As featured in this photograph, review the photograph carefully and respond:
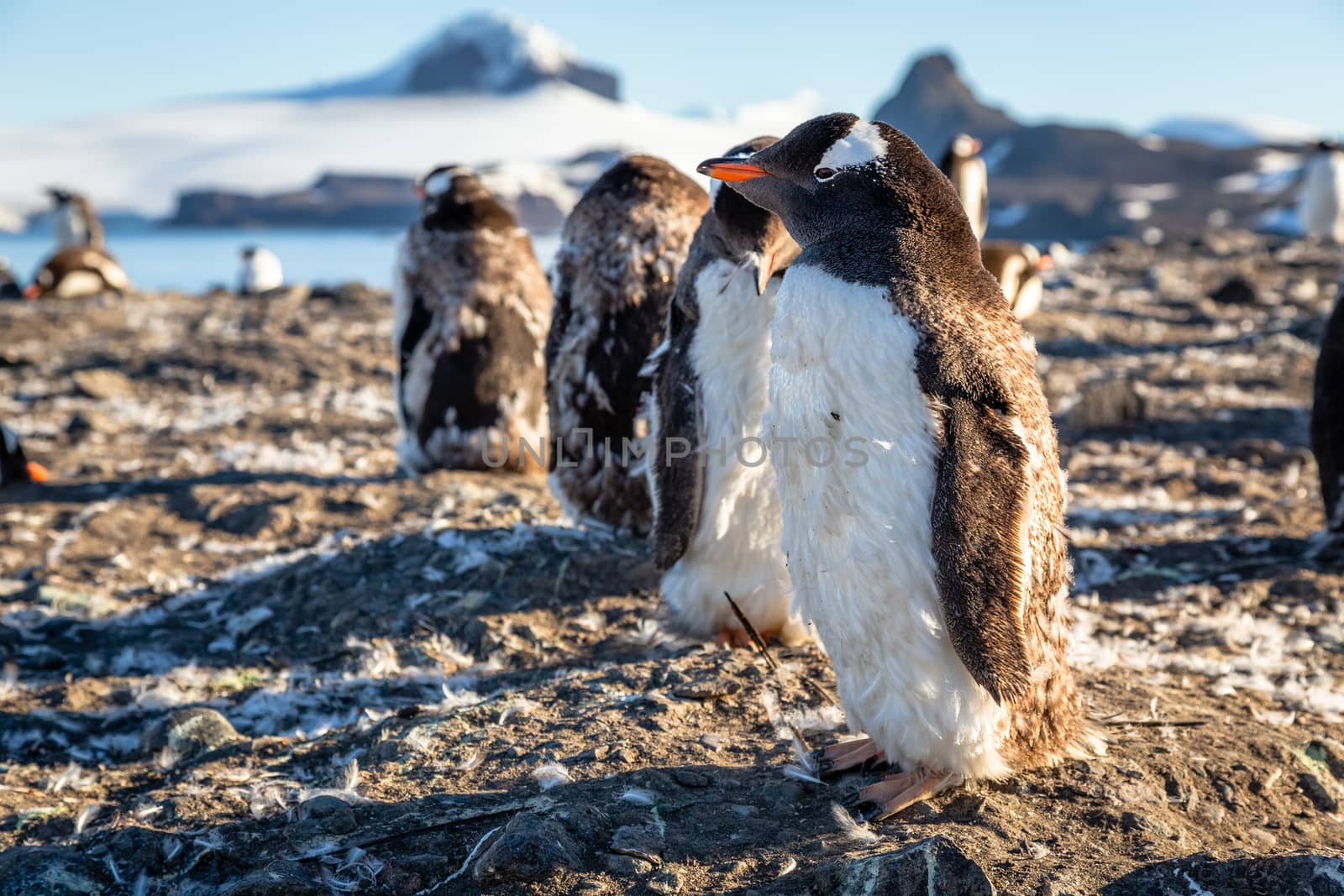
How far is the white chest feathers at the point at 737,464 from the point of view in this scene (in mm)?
3900

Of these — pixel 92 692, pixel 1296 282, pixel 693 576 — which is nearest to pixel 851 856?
pixel 693 576

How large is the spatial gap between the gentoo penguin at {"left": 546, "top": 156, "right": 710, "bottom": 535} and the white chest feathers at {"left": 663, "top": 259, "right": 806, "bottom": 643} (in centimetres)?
107

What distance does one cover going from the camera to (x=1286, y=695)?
4.08 meters

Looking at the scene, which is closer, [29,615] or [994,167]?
[29,615]

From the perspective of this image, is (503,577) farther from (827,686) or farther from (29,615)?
(29,615)

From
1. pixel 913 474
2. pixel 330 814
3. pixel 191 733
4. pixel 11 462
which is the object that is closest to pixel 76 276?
pixel 11 462

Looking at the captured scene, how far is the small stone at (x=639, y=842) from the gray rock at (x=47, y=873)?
132cm

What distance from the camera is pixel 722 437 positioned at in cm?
398

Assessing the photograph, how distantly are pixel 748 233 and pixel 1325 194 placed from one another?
24517mm

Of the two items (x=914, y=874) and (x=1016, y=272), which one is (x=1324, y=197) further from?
(x=914, y=874)

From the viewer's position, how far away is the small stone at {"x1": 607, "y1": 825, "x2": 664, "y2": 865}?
264cm

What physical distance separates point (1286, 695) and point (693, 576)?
2.20 metres

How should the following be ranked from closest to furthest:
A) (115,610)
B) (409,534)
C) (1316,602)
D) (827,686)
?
(827,686), (1316,602), (115,610), (409,534)

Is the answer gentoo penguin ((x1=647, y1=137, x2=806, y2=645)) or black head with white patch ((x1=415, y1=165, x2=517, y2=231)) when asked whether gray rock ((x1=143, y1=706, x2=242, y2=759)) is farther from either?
black head with white patch ((x1=415, y1=165, x2=517, y2=231))
